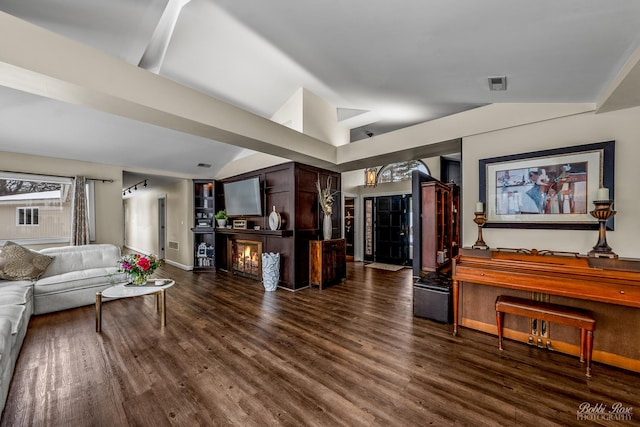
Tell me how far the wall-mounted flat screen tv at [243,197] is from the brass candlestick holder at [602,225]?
4799mm

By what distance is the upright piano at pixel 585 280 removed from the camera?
2.04m

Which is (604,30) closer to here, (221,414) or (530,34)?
(530,34)

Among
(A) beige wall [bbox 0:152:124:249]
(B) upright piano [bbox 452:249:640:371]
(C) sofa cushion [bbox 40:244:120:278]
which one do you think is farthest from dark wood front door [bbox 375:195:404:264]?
(A) beige wall [bbox 0:152:124:249]

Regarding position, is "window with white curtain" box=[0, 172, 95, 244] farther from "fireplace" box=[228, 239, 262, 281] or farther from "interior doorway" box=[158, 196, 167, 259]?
"interior doorway" box=[158, 196, 167, 259]

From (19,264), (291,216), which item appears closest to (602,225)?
(291,216)

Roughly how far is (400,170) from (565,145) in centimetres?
500

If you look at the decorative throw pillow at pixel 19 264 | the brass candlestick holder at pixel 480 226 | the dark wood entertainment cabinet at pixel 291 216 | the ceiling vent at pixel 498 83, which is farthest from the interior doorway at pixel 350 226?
the decorative throw pillow at pixel 19 264

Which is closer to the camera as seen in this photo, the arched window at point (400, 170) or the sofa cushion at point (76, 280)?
the sofa cushion at point (76, 280)

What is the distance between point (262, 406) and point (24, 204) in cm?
560

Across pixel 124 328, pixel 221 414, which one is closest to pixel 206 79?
pixel 124 328

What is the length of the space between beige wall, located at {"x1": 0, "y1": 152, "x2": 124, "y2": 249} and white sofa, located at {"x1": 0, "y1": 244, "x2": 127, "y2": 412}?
990mm

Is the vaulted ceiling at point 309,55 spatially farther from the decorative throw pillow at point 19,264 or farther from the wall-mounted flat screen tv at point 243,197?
the decorative throw pillow at point 19,264

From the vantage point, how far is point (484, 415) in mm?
1661

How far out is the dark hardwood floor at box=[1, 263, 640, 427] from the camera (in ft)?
5.52
